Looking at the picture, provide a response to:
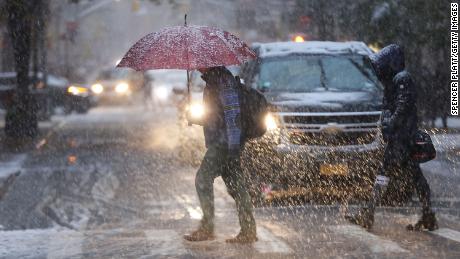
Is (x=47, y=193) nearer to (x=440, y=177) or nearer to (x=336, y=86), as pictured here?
(x=336, y=86)

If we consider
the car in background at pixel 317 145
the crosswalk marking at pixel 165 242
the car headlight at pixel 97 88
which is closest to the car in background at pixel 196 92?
the car in background at pixel 317 145

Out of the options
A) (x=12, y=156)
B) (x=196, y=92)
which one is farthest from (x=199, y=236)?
(x=12, y=156)

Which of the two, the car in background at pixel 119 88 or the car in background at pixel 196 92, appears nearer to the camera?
the car in background at pixel 196 92

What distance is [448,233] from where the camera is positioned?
8578 mm

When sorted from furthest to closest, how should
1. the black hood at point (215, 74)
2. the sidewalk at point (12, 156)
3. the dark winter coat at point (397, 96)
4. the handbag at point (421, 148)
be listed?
the sidewalk at point (12, 156) < the handbag at point (421, 148) < the dark winter coat at point (397, 96) < the black hood at point (215, 74)

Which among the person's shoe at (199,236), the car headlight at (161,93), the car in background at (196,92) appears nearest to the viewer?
the person's shoe at (199,236)

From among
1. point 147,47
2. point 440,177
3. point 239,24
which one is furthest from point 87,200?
point 239,24

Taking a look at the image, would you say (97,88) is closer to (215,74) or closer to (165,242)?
(165,242)

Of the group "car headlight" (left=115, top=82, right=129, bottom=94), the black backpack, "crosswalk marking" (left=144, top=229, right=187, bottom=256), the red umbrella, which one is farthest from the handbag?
"car headlight" (left=115, top=82, right=129, bottom=94)

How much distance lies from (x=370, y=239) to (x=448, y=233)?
877 millimetres

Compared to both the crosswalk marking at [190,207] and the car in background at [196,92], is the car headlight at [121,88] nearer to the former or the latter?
the car in background at [196,92]

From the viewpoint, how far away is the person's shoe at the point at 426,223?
28.4 feet

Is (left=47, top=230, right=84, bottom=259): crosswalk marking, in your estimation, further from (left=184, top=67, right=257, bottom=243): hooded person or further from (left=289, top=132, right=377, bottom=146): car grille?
(left=289, top=132, right=377, bottom=146): car grille

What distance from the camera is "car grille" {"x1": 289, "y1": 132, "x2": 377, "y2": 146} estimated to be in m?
10.5
